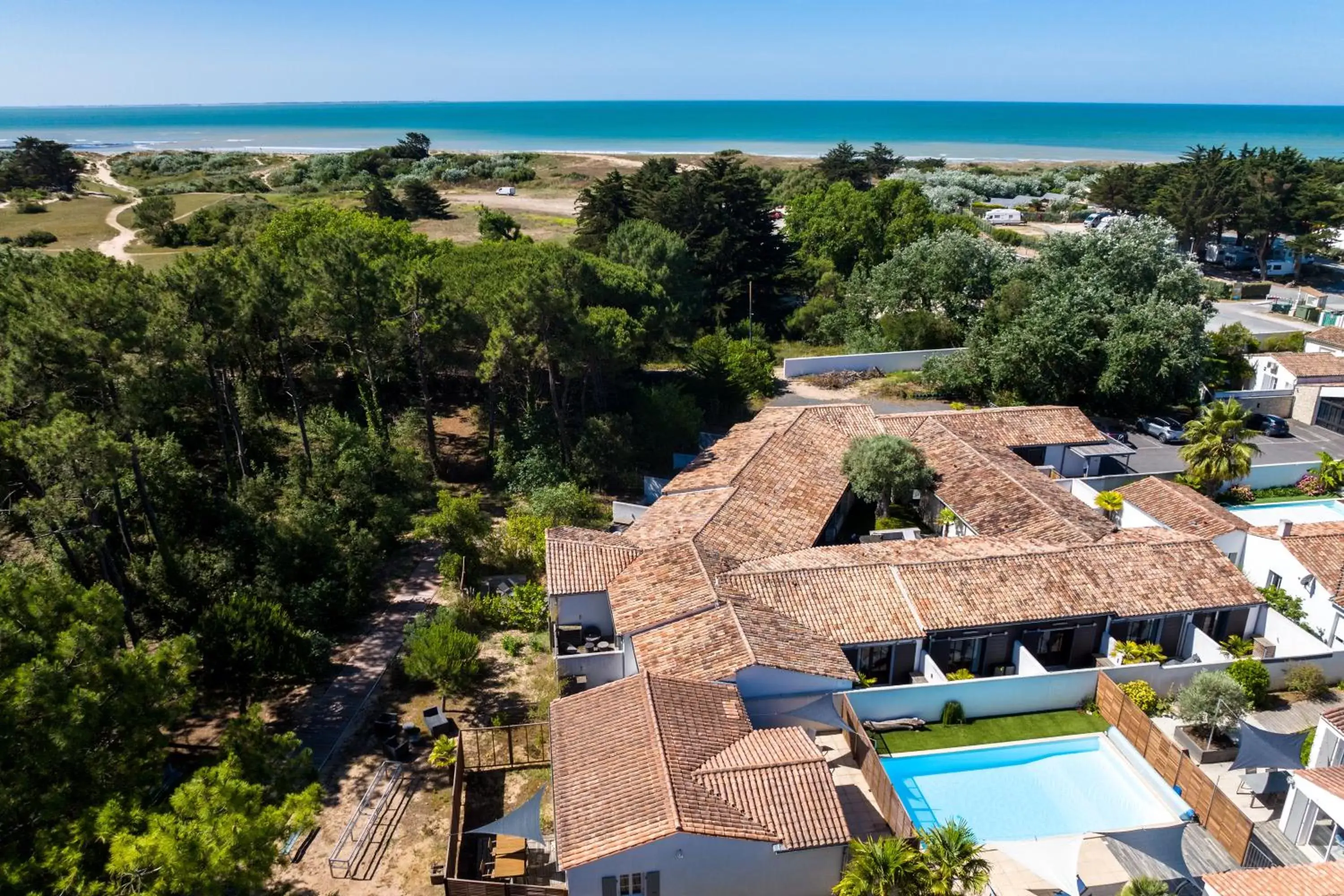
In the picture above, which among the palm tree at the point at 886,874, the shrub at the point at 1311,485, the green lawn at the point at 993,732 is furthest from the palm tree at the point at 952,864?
the shrub at the point at 1311,485

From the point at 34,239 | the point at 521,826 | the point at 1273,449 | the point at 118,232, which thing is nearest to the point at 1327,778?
the point at 521,826

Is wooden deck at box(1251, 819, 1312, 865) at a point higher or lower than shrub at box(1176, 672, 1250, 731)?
lower

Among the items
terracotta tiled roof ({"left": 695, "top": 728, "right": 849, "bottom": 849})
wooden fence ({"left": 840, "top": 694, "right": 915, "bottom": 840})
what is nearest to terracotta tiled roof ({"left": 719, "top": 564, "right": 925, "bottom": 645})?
wooden fence ({"left": 840, "top": 694, "right": 915, "bottom": 840})

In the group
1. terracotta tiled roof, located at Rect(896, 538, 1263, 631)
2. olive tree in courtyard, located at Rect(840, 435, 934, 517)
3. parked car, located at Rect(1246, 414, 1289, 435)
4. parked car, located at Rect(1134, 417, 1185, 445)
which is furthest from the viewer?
parked car, located at Rect(1246, 414, 1289, 435)

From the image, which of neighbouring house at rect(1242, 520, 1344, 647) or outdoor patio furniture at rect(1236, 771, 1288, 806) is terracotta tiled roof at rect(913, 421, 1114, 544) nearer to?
neighbouring house at rect(1242, 520, 1344, 647)

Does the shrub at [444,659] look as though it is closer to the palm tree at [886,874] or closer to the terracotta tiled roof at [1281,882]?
the palm tree at [886,874]

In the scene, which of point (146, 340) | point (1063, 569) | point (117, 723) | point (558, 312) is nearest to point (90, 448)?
point (146, 340)
